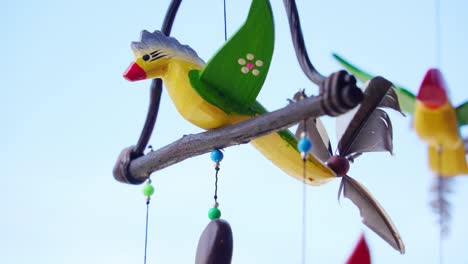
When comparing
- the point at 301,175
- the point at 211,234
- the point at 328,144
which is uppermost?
the point at 328,144

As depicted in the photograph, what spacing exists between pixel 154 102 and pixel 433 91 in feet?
2.24

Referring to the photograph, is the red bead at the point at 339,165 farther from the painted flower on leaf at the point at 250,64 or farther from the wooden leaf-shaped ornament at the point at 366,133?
the painted flower on leaf at the point at 250,64

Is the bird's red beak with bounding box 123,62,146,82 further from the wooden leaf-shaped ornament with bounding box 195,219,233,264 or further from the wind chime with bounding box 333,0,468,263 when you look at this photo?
the wind chime with bounding box 333,0,468,263

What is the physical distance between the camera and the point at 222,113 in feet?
5.49

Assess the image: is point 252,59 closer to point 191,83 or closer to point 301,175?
point 191,83

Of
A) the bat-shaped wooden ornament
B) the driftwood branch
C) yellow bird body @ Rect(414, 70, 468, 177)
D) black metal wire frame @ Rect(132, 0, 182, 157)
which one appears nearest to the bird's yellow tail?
yellow bird body @ Rect(414, 70, 468, 177)

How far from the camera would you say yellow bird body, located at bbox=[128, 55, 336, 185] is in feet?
5.50

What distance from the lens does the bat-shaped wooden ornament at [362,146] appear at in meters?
1.79

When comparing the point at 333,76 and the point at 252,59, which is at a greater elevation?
the point at 252,59

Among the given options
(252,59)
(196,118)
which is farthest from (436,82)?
(196,118)

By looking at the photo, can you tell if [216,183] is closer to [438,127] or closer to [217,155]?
[217,155]

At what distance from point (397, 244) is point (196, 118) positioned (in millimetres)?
547

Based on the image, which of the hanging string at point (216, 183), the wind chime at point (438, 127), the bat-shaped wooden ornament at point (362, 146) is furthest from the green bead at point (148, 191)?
the wind chime at point (438, 127)

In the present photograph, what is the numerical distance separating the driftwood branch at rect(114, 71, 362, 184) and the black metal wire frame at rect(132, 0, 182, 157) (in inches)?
1.1
